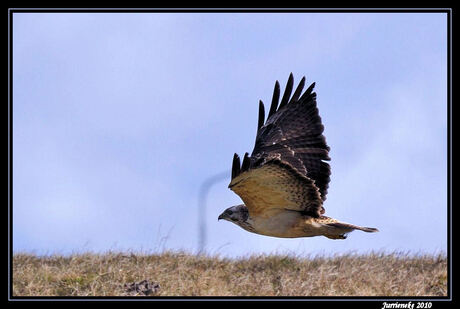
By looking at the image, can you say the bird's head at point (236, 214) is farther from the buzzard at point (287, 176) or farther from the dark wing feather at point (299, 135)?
the dark wing feather at point (299, 135)

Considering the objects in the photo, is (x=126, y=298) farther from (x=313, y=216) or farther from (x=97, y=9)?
(x=97, y=9)

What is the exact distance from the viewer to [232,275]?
10.9 metres

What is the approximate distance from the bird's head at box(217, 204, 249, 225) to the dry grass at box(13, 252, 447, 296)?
84 cm

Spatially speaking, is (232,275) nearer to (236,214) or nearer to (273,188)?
(236,214)

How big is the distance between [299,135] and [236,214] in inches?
60.7

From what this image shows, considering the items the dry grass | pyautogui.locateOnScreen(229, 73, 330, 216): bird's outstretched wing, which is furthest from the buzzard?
the dry grass

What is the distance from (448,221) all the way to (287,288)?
265 cm

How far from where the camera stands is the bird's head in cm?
1068

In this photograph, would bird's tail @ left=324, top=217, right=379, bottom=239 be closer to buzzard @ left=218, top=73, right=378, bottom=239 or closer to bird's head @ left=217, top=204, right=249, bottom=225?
buzzard @ left=218, top=73, right=378, bottom=239

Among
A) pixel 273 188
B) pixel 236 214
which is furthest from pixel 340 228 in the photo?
pixel 236 214

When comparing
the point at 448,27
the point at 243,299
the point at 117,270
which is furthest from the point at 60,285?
the point at 448,27

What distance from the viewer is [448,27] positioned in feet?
37.3

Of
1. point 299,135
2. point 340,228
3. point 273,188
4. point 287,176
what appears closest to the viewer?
point 287,176

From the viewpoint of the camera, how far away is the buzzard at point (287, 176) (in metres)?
9.56
